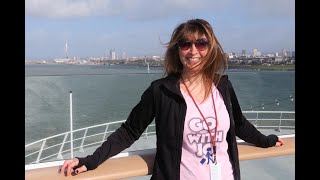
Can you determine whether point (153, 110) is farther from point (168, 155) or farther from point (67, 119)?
point (67, 119)

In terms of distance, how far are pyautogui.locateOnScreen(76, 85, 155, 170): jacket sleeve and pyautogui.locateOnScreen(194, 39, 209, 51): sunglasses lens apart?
21 centimetres

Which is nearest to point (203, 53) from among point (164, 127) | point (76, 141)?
point (164, 127)

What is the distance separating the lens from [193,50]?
1160 mm

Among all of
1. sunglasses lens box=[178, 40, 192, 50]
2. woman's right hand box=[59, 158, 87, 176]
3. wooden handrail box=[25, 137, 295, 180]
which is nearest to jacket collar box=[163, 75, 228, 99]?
sunglasses lens box=[178, 40, 192, 50]

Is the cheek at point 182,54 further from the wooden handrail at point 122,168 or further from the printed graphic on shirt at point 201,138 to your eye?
the wooden handrail at point 122,168

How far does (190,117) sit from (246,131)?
0.32 m

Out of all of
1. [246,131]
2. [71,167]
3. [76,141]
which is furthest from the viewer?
[76,141]

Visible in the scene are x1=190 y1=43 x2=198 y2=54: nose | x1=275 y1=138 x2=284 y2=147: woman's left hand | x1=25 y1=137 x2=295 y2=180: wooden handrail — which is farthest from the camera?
x1=275 y1=138 x2=284 y2=147: woman's left hand

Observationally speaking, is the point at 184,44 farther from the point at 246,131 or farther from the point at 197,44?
the point at 246,131

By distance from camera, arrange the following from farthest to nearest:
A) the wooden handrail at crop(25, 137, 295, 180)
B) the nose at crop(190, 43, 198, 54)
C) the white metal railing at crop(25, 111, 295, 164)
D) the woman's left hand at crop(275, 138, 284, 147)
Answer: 1. the white metal railing at crop(25, 111, 295, 164)
2. the woman's left hand at crop(275, 138, 284, 147)
3. the nose at crop(190, 43, 198, 54)
4. the wooden handrail at crop(25, 137, 295, 180)

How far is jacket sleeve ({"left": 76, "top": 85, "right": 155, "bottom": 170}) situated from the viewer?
3.63 ft

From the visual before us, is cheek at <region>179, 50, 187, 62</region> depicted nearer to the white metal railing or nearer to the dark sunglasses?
the dark sunglasses
